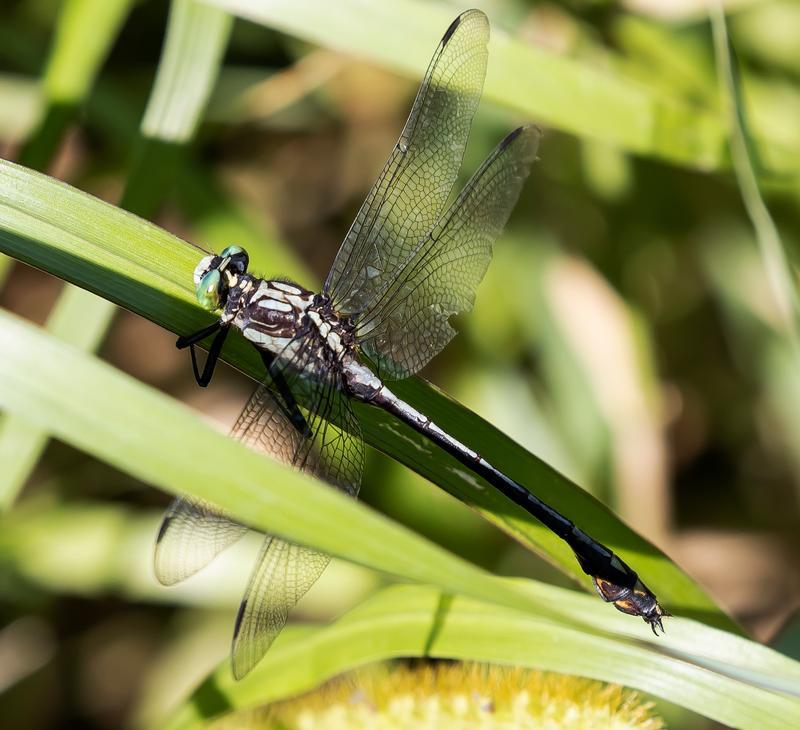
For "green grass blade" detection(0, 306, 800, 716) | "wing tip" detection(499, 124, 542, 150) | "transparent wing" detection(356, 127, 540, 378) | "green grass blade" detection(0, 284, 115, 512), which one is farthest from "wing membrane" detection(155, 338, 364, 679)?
"wing tip" detection(499, 124, 542, 150)

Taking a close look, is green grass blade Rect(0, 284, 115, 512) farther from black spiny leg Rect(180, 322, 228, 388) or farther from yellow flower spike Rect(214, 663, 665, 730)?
yellow flower spike Rect(214, 663, 665, 730)

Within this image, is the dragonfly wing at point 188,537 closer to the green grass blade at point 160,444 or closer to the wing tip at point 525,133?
the green grass blade at point 160,444

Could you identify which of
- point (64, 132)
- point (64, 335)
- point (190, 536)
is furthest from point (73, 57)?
point (190, 536)

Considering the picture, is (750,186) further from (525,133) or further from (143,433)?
(143,433)

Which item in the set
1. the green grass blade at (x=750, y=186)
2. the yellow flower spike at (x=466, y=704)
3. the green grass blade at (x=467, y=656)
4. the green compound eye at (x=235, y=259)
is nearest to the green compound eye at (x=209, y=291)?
the green compound eye at (x=235, y=259)

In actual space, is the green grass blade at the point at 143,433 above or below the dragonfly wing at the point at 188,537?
above

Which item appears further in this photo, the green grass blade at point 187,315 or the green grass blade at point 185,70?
the green grass blade at point 185,70

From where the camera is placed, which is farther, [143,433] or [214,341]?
[214,341]
